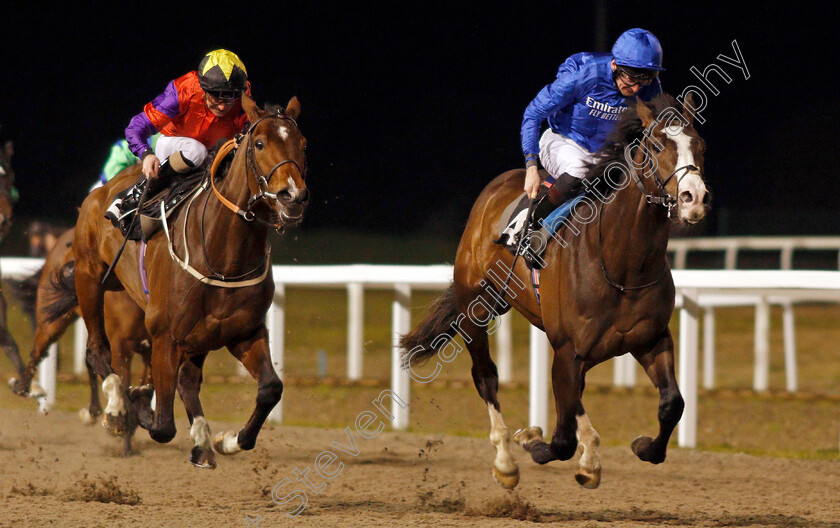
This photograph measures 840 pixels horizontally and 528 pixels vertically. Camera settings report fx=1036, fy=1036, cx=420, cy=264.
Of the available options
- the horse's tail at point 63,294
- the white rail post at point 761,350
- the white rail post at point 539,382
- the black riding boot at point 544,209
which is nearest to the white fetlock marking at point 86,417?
the horse's tail at point 63,294

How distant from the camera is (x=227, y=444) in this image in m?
4.61

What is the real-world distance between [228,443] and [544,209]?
1756 millimetres

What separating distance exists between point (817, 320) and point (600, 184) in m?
12.1

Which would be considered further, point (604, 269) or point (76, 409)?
point (76, 409)

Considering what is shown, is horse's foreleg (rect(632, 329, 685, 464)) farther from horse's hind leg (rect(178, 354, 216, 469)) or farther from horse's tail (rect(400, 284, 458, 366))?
→ horse's hind leg (rect(178, 354, 216, 469))

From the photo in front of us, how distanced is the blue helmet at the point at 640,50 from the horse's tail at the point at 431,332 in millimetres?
1726

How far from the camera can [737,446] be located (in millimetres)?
6762

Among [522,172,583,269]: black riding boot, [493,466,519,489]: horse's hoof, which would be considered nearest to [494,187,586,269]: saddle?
[522,172,583,269]: black riding boot

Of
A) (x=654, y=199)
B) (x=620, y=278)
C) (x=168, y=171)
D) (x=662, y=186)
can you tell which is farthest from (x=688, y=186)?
(x=168, y=171)

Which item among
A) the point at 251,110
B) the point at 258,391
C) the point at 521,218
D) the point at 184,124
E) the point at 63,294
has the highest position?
the point at 184,124

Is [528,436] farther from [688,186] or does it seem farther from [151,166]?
[151,166]

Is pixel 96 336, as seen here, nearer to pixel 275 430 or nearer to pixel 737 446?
pixel 275 430

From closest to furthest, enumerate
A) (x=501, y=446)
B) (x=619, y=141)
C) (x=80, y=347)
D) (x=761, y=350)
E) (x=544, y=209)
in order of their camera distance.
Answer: (x=619, y=141)
(x=544, y=209)
(x=501, y=446)
(x=761, y=350)
(x=80, y=347)

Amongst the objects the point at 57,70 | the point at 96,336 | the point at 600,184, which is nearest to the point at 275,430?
the point at 96,336
